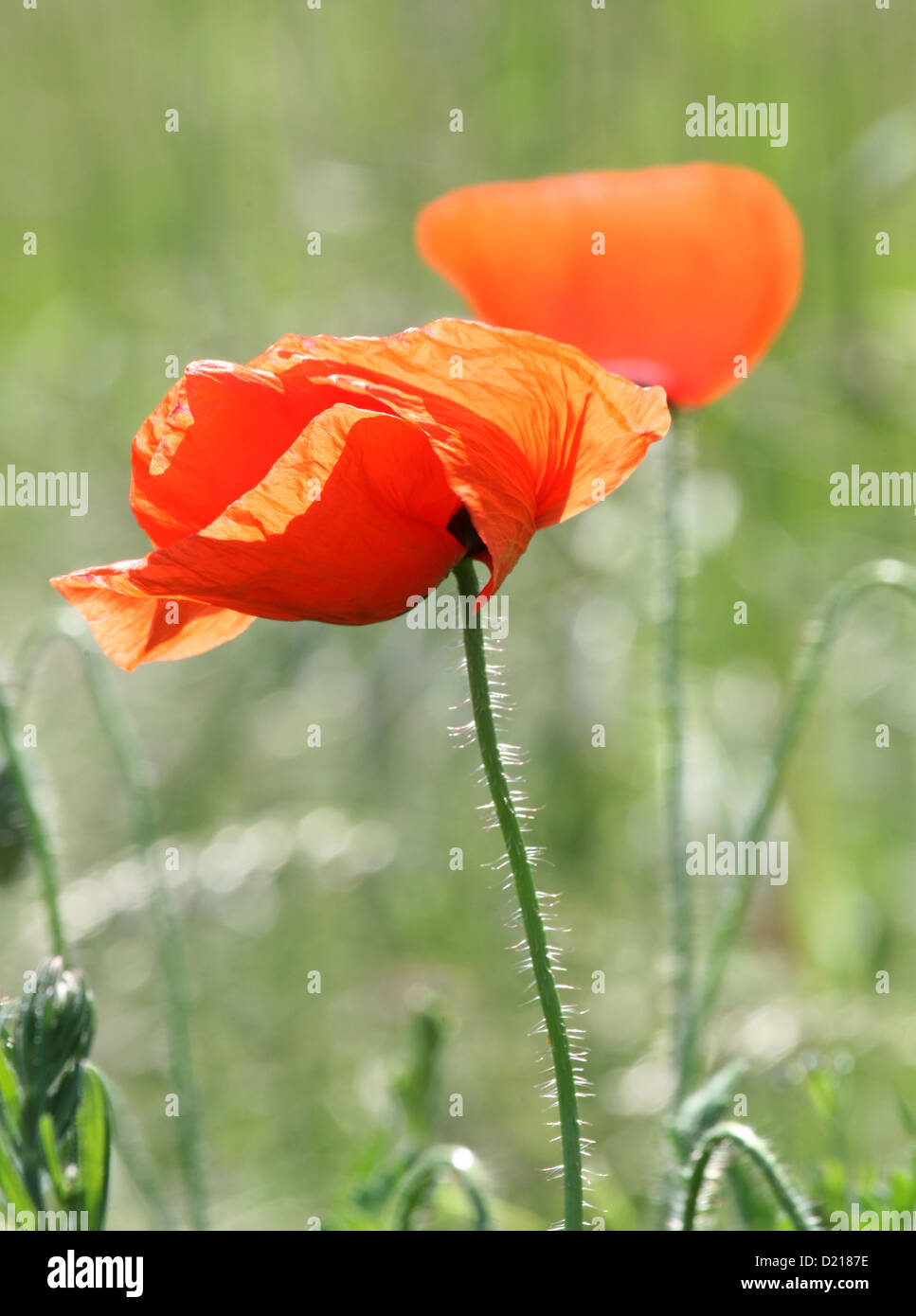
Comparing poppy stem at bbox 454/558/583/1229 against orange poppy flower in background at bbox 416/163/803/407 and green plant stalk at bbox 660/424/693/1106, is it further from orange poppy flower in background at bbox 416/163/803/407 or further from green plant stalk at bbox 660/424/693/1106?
orange poppy flower in background at bbox 416/163/803/407

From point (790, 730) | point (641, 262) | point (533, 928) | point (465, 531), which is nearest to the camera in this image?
point (533, 928)

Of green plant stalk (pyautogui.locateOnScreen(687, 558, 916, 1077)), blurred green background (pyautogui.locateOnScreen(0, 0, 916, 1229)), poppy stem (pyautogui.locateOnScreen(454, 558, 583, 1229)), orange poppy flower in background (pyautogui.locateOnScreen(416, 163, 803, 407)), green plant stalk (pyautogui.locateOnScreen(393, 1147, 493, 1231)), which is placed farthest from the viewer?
blurred green background (pyautogui.locateOnScreen(0, 0, 916, 1229))

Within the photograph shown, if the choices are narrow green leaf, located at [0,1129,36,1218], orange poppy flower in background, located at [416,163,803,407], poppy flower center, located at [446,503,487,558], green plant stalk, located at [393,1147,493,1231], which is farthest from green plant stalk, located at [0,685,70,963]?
orange poppy flower in background, located at [416,163,803,407]

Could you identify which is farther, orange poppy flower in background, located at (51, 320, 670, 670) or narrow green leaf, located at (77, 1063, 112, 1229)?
narrow green leaf, located at (77, 1063, 112, 1229)

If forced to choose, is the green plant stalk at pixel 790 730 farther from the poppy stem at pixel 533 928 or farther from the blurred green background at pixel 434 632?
the poppy stem at pixel 533 928

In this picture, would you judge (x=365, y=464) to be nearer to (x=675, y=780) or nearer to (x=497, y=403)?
(x=497, y=403)

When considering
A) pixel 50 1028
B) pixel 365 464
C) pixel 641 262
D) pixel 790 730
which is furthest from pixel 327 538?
pixel 641 262
